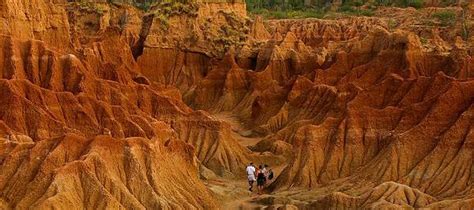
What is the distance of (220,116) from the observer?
88438 mm

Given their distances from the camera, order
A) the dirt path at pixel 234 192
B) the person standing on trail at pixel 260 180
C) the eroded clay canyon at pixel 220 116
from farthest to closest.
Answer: the person standing on trail at pixel 260 180, the dirt path at pixel 234 192, the eroded clay canyon at pixel 220 116

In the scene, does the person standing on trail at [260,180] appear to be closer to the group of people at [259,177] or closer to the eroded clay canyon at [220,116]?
the group of people at [259,177]


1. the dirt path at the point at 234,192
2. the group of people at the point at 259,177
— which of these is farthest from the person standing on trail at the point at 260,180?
the dirt path at the point at 234,192

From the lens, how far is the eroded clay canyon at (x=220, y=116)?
45188mm

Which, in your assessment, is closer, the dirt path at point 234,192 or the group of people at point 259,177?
the dirt path at point 234,192

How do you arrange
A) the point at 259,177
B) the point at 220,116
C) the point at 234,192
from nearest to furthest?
the point at 234,192 < the point at 259,177 < the point at 220,116

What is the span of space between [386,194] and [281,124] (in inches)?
1227

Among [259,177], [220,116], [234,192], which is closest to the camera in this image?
[234,192]

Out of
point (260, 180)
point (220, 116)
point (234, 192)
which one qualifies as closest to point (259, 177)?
point (260, 180)

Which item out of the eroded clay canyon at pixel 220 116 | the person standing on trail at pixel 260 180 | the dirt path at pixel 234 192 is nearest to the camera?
the eroded clay canyon at pixel 220 116

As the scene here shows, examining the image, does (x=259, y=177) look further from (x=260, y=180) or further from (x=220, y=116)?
(x=220, y=116)

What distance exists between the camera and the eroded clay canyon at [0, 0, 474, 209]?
4519 centimetres

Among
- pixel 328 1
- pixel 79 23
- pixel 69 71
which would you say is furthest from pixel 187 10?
pixel 328 1

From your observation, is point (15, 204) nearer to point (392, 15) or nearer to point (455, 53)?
point (455, 53)
